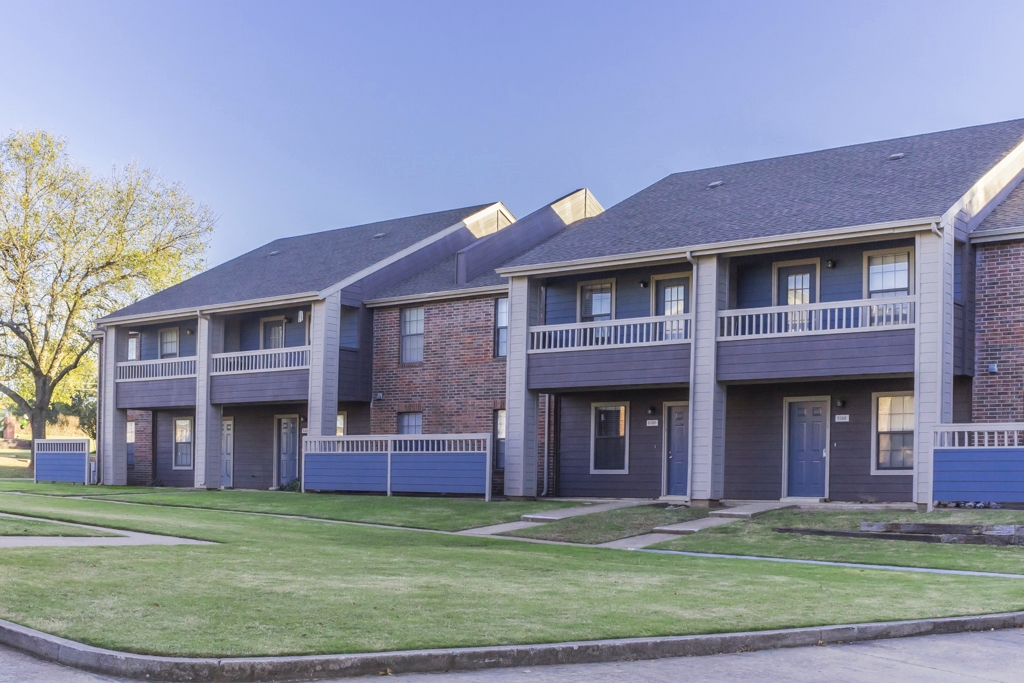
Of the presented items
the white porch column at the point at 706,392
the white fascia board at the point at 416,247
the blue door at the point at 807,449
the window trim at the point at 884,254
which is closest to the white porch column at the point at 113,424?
the white fascia board at the point at 416,247

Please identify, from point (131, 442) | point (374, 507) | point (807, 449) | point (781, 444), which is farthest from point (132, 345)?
point (807, 449)

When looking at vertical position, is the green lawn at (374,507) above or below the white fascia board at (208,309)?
below

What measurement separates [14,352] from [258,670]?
45.5 meters

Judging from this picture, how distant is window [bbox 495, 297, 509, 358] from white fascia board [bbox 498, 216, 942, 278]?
2.69 m

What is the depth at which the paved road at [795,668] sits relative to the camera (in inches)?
301

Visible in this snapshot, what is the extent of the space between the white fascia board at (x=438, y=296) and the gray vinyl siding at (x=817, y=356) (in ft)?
24.4

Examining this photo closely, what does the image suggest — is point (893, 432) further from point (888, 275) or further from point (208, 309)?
point (208, 309)

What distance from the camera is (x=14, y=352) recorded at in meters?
48.5

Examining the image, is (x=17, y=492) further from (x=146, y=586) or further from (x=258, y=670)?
(x=258, y=670)

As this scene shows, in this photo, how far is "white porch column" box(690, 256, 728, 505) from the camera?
2317 cm

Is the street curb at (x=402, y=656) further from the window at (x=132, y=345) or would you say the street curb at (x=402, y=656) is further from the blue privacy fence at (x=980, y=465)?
the window at (x=132, y=345)

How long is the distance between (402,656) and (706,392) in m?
16.4

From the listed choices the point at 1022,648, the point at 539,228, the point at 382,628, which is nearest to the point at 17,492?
the point at 539,228

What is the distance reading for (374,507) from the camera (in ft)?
80.5
